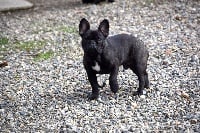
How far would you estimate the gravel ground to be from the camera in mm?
5578

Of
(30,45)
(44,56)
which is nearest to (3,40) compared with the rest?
(30,45)

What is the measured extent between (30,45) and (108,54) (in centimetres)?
364

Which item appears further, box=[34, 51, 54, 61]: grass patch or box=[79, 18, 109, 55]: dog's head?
box=[34, 51, 54, 61]: grass patch

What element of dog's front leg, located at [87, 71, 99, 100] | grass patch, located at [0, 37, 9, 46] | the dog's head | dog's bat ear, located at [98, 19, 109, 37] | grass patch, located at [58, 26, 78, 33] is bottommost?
grass patch, located at [0, 37, 9, 46]

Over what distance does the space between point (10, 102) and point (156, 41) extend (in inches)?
136

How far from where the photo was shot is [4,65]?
316 inches

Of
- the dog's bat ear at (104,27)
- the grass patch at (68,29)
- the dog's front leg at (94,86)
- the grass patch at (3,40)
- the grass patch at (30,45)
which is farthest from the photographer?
the grass patch at (68,29)

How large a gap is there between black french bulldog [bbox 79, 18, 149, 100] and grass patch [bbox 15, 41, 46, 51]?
304cm

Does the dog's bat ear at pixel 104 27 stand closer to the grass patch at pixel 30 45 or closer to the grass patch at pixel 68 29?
the grass patch at pixel 30 45

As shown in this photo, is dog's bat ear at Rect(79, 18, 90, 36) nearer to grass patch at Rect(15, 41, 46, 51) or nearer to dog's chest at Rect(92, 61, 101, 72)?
dog's chest at Rect(92, 61, 101, 72)

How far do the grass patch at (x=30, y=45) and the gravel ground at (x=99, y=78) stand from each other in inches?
0.7

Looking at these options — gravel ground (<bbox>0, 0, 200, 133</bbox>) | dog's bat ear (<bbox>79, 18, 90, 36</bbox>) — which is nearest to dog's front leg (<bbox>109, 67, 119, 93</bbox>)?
gravel ground (<bbox>0, 0, 200, 133</bbox>)

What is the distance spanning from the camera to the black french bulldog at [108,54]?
18.6 ft

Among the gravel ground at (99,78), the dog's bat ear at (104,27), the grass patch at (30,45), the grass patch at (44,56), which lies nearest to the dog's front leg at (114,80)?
the gravel ground at (99,78)
